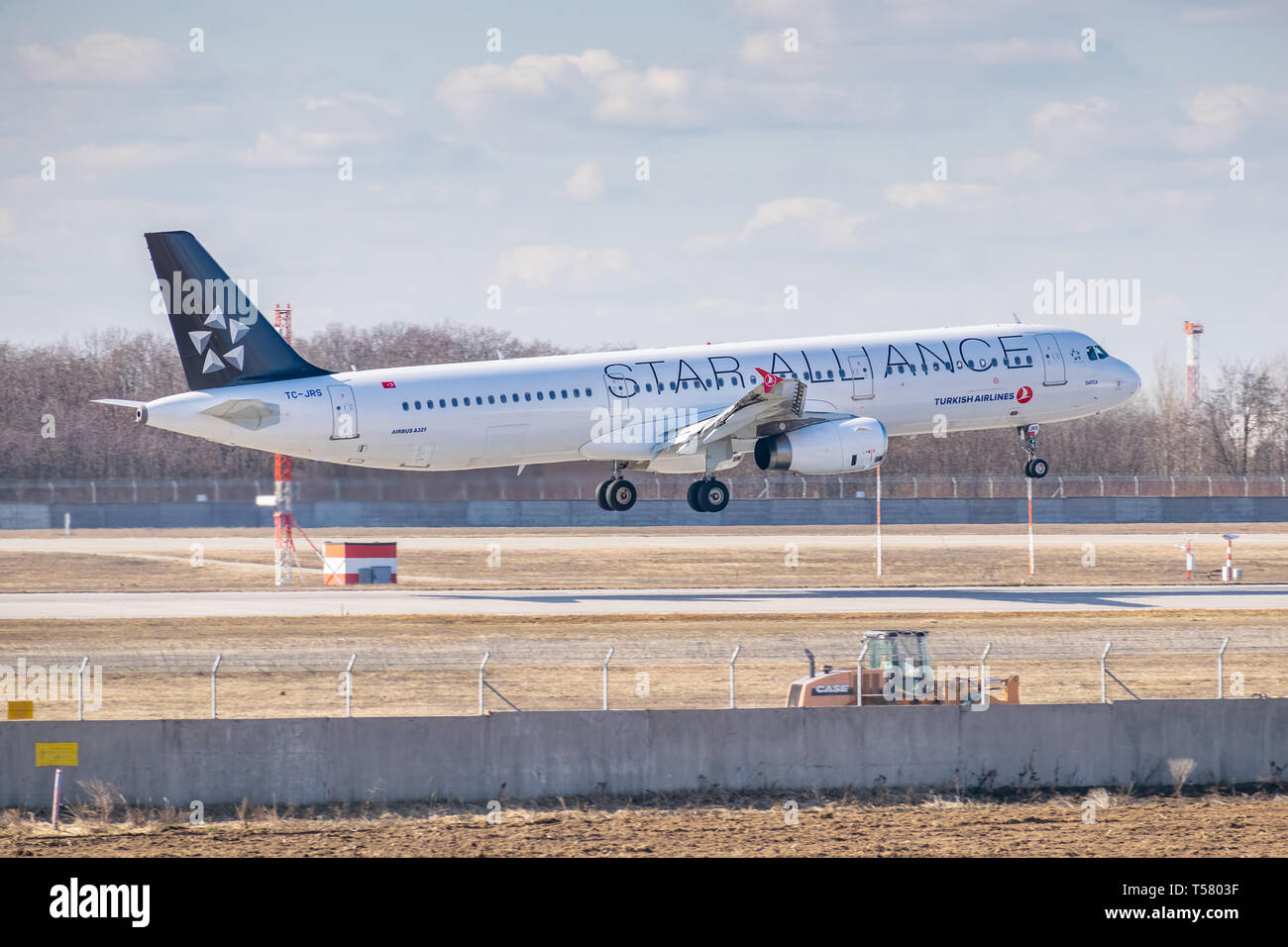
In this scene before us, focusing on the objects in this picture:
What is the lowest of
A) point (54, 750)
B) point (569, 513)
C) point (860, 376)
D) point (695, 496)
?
point (54, 750)

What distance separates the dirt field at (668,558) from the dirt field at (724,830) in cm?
2967

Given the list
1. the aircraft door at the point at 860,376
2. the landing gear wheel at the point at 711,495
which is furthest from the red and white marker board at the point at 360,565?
the aircraft door at the point at 860,376

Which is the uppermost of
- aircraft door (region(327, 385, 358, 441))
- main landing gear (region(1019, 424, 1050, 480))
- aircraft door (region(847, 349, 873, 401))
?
aircraft door (region(847, 349, 873, 401))

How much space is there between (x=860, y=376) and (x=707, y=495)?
266 inches

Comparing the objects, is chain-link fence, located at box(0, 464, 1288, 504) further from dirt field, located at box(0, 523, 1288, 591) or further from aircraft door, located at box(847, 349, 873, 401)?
aircraft door, located at box(847, 349, 873, 401)

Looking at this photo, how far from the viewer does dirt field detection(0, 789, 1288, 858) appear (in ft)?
78.2

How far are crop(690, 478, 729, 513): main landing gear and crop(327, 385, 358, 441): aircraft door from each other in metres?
12.2

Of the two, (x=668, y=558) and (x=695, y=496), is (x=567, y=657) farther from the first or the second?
(x=668, y=558)

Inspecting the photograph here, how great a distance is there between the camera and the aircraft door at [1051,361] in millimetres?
57156

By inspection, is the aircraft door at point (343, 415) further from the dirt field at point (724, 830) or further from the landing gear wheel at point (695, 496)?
the dirt field at point (724, 830)

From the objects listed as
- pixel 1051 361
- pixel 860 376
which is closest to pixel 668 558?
pixel 860 376

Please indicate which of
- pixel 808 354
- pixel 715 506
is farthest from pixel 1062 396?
pixel 715 506

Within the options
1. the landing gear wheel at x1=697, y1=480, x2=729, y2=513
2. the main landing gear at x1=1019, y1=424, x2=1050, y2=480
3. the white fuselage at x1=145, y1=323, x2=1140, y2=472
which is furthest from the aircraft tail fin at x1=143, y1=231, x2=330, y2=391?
the main landing gear at x1=1019, y1=424, x2=1050, y2=480

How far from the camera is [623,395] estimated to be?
53344mm
